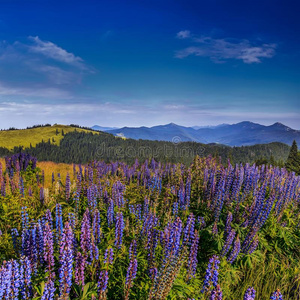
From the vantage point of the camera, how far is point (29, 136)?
430ft

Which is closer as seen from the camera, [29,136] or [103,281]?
[103,281]

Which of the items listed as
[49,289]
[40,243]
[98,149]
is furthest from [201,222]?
[98,149]

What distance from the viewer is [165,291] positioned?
11.7ft

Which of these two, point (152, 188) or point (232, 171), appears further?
point (152, 188)

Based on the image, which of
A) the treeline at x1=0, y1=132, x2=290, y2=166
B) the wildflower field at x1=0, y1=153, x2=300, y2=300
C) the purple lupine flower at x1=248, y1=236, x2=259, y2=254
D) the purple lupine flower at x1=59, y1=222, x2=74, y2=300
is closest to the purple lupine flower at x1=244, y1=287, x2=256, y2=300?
the wildflower field at x1=0, y1=153, x2=300, y2=300

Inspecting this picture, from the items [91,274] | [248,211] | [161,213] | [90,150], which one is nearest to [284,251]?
[248,211]

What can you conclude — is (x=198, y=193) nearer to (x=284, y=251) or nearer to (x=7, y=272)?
(x=284, y=251)

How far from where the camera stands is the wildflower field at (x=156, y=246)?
3514 millimetres

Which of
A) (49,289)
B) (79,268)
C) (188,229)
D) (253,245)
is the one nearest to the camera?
(49,289)

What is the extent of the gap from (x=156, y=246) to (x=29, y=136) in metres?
147

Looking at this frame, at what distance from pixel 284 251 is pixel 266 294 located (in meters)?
2.27

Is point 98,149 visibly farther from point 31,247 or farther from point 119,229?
point 31,247

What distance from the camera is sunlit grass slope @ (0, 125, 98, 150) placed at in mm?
115000

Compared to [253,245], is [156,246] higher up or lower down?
higher up
